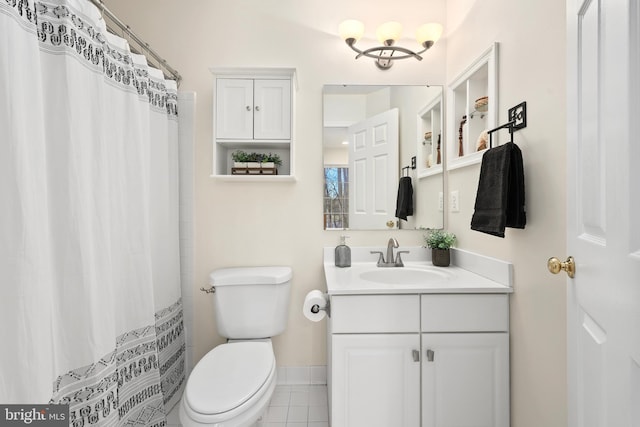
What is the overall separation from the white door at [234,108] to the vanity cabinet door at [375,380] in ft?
4.13

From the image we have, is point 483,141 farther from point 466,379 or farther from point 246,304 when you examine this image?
point 246,304

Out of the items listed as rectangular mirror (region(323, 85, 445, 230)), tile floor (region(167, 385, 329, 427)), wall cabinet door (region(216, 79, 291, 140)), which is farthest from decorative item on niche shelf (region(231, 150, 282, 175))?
tile floor (region(167, 385, 329, 427))

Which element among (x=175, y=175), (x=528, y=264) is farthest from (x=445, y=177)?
(x=175, y=175)

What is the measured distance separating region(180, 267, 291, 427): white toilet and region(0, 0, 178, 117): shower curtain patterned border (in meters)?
1.06

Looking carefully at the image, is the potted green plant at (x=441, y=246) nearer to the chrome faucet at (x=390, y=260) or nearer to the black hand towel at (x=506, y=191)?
the chrome faucet at (x=390, y=260)

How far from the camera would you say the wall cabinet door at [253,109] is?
184cm

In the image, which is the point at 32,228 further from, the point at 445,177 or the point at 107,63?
the point at 445,177

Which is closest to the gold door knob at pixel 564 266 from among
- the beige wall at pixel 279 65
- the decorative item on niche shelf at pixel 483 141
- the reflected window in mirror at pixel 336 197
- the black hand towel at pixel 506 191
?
the black hand towel at pixel 506 191

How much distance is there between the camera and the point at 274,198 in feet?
6.55

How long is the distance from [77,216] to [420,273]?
156 cm

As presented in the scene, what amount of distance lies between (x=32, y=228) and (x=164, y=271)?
2.95ft

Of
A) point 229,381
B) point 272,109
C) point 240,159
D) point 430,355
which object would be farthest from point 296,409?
point 272,109

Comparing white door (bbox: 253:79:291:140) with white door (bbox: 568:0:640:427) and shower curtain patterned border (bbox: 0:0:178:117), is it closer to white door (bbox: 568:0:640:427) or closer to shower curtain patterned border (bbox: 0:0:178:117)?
shower curtain patterned border (bbox: 0:0:178:117)

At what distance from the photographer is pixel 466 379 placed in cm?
133
